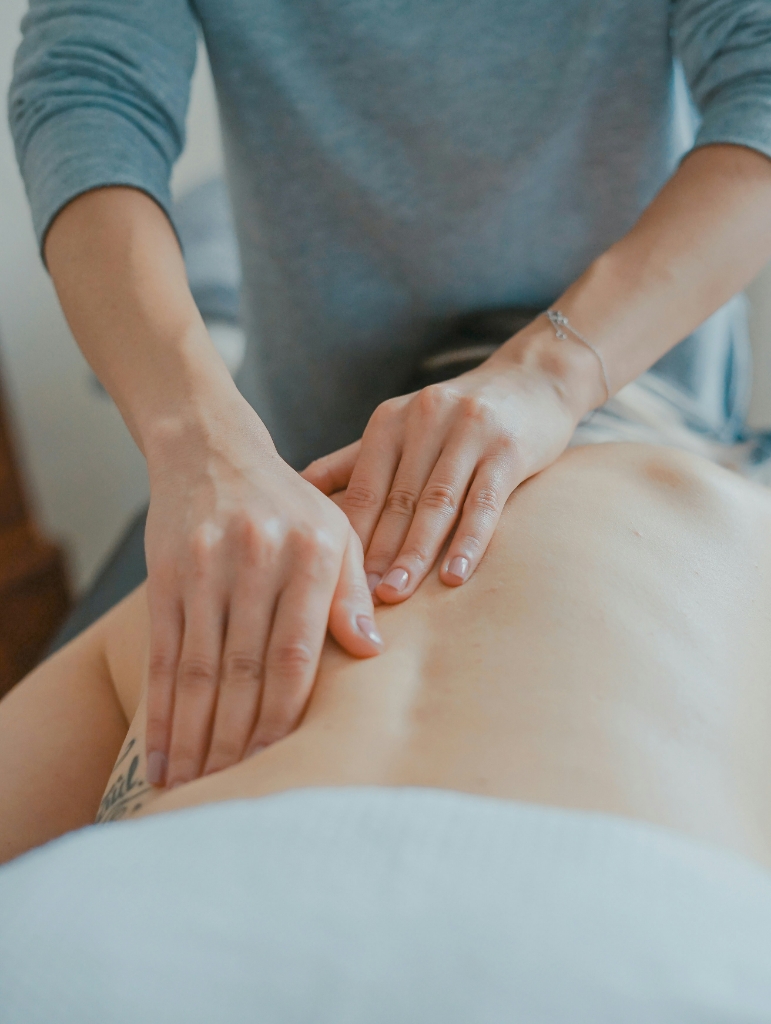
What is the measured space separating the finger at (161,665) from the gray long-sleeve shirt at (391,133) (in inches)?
20.8

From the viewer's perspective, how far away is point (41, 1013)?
1.22ft

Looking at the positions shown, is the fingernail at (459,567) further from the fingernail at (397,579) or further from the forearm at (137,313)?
A: the forearm at (137,313)

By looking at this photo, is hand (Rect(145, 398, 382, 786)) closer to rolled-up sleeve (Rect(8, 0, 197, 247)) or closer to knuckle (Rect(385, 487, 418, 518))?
knuckle (Rect(385, 487, 418, 518))

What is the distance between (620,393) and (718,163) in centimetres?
28

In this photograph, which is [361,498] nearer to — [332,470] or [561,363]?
[332,470]

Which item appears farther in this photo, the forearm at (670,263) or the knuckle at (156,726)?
the forearm at (670,263)

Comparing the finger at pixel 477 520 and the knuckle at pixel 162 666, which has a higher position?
the finger at pixel 477 520

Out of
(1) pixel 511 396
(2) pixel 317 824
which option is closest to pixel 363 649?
(2) pixel 317 824

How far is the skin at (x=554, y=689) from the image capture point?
512mm

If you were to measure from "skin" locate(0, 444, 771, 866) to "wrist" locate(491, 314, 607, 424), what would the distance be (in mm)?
70

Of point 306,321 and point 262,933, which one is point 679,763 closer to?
point 262,933

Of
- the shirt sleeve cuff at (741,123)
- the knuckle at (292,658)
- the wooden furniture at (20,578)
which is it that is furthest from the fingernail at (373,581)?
the wooden furniture at (20,578)

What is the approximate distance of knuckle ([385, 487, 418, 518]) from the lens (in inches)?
30.4

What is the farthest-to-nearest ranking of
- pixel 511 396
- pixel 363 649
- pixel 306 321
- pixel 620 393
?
1. pixel 306 321
2. pixel 620 393
3. pixel 511 396
4. pixel 363 649
